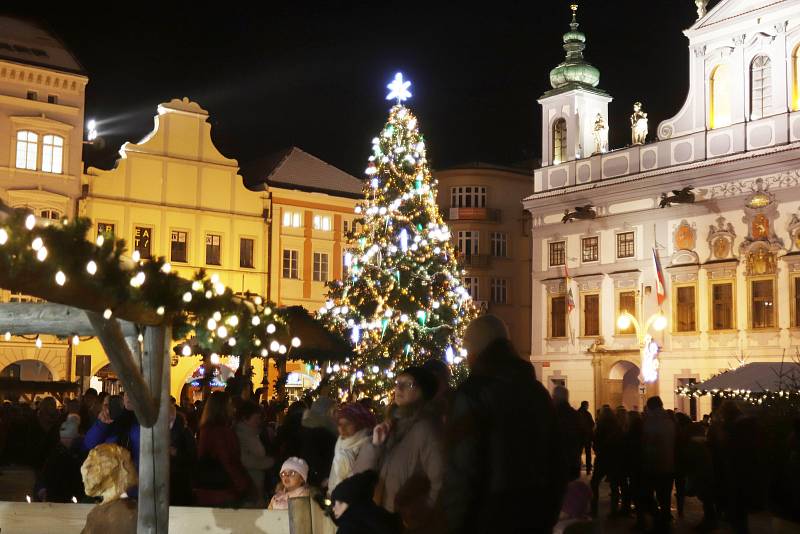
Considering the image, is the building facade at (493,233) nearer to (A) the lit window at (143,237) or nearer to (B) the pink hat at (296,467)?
(A) the lit window at (143,237)

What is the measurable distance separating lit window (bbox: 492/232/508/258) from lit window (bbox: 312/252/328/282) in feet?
31.2

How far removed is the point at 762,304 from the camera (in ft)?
109

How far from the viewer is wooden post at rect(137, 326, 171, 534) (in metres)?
6.90

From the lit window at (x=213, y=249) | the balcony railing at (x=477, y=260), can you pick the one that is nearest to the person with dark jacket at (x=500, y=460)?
the lit window at (x=213, y=249)

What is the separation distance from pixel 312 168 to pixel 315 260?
4.11 metres

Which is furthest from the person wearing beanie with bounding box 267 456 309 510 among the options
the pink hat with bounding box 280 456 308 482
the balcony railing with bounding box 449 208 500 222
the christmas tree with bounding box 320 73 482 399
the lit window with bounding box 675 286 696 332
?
the balcony railing with bounding box 449 208 500 222

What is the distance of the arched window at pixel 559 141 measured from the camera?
4022 cm

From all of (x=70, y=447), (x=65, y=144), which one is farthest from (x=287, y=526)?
(x=65, y=144)

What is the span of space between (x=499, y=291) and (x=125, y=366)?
4399cm

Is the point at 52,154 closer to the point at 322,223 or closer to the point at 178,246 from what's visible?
the point at 178,246

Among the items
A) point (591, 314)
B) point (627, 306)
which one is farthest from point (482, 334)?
point (591, 314)

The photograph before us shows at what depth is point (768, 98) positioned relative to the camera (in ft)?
110

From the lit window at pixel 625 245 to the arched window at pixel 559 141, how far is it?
420 centimetres

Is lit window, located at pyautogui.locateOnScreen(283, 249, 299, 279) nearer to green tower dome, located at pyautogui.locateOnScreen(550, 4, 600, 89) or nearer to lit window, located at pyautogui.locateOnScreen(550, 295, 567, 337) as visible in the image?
lit window, located at pyautogui.locateOnScreen(550, 295, 567, 337)
